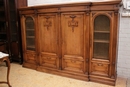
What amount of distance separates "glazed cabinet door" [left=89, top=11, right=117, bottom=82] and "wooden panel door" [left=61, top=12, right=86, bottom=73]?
0.66 feet

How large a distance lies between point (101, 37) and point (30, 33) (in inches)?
75.0

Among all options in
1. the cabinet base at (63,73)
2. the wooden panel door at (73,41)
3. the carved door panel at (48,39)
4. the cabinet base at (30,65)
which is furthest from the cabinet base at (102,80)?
the cabinet base at (30,65)

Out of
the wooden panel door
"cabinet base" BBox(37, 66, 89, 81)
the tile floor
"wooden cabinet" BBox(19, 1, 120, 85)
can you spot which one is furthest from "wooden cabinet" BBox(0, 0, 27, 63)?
the wooden panel door

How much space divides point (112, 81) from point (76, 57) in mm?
873

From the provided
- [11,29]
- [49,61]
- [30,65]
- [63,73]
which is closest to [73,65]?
[63,73]

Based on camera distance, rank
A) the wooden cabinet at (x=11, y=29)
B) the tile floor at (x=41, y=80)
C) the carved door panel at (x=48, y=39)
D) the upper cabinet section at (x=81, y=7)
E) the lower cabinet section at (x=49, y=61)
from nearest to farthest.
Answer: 1. the upper cabinet section at (x=81, y=7)
2. the tile floor at (x=41, y=80)
3. the carved door panel at (x=48, y=39)
4. the lower cabinet section at (x=49, y=61)
5. the wooden cabinet at (x=11, y=29)

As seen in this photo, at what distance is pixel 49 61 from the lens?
3.28m

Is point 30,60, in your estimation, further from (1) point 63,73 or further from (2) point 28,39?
(1) point 63,73

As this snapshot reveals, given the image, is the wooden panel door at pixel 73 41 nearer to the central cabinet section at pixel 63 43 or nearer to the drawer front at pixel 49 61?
the central cabinet section at pixel 63 43

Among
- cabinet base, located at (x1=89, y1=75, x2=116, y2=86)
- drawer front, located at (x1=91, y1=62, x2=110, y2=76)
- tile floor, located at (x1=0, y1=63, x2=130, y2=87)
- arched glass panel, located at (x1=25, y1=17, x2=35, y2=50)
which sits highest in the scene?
arched glass panel, located at (x1=25, y1=17, x2=35, y2=50)

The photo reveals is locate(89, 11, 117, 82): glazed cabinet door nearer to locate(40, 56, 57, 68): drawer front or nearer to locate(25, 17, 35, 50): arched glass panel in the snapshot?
locate(40, 56, 57, 68): drawer front

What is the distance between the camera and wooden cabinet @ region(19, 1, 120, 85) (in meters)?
2.60

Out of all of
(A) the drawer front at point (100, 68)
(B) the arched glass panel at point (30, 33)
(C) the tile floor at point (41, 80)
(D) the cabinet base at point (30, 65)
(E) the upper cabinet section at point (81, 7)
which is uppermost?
(E) the upper cabinet section at point (81, 7)

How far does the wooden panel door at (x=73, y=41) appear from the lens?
9.14 ft
